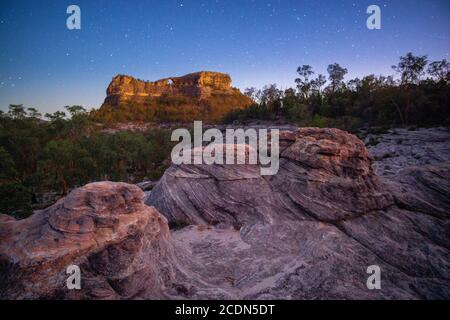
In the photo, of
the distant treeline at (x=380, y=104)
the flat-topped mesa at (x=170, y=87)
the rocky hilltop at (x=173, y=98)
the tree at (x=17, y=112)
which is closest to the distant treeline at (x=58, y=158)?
the tree at (x=17, y=112)

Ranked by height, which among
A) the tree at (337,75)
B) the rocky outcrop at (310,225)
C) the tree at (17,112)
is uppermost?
the tree at (337,75)

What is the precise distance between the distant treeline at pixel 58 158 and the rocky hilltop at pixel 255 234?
12656mm

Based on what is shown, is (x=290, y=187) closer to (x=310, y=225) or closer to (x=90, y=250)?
(x=310, y=225)

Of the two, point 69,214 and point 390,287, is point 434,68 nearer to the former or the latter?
point 390,287

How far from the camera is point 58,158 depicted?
23.2 metres

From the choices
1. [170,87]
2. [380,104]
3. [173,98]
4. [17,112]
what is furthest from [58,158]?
[170,87]

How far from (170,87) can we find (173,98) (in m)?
24.1

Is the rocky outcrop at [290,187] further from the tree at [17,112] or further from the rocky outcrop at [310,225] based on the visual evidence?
the tree at [17,112]

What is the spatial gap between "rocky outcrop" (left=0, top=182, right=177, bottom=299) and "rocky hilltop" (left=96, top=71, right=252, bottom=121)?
239 ft

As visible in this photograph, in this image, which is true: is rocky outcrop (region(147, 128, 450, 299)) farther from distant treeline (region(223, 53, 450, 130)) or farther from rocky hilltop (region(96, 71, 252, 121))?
rocky hilltop (region(96, 71, 252, 121))

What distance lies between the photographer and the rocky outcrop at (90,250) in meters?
5.80

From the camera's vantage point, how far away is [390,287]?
24.3 feet

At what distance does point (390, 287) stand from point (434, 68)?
48.3 meters
